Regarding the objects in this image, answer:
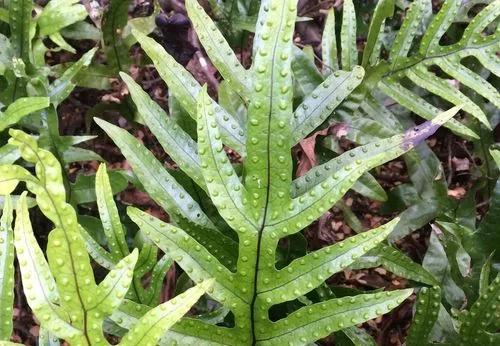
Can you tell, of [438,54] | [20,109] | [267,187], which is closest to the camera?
[267,187]

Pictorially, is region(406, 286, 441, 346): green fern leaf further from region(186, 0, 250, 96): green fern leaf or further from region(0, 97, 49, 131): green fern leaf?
region(0, 97, 49, 131): green fern leaf

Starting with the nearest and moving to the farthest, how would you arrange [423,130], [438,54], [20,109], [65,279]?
[65,279] → [423,130] → [20,109] → [438,54]

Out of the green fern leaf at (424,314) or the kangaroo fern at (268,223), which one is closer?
the kangaroo fern at (268,223)

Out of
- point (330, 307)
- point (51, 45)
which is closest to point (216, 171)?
point (330, 307)

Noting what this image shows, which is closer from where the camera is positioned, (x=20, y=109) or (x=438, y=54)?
(x=20, y=109)

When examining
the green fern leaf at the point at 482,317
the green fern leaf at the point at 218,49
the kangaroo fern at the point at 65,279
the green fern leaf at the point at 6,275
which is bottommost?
the green fern leaf at the point at 482,317

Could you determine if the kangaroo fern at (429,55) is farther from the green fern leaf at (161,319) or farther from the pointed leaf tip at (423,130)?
the green fern leaf at (161,319)

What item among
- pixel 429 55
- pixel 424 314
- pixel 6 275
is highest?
pixel 429 55

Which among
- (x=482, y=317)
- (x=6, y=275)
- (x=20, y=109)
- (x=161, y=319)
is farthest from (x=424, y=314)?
(x=20, y=109)

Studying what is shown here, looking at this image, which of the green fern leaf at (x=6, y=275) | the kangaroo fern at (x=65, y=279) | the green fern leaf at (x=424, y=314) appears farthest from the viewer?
the green fern leaf at (x=424, y=314)

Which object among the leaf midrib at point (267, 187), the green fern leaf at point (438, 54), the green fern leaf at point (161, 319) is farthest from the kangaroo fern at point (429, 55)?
the green fern leaf at point (161, 319)

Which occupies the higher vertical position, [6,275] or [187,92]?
[187,92]

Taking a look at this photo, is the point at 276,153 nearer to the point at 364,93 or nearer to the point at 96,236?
the point at 364,93

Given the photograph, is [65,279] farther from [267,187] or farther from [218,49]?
[218,49]
